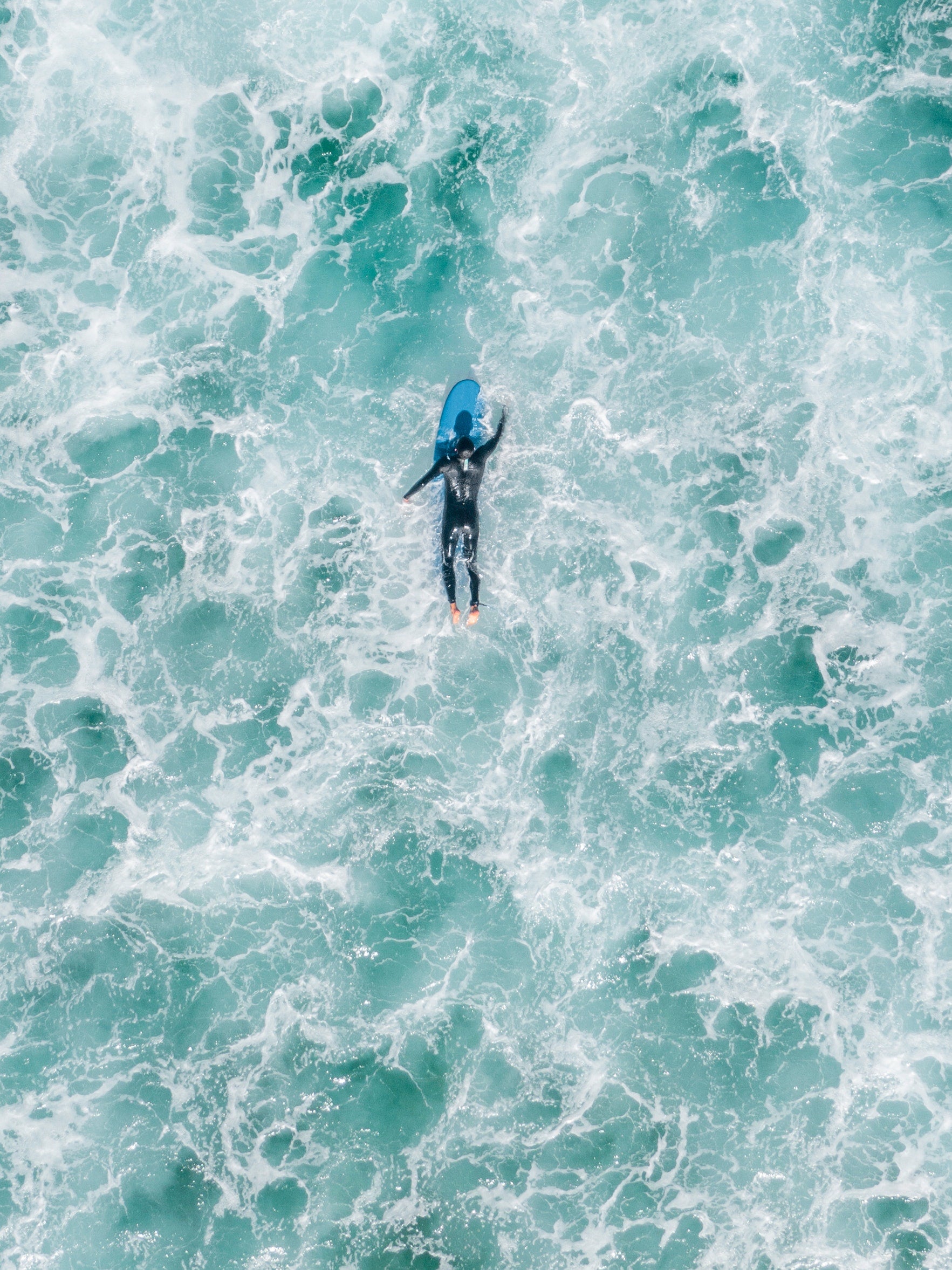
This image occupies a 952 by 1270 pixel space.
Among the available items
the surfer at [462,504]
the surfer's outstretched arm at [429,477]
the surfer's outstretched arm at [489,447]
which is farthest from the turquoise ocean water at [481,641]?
the surfer's outstretched arm at [429,477]

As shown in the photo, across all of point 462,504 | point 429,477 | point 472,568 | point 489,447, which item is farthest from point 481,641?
point 489,447

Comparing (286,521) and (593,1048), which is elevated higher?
(286,521)

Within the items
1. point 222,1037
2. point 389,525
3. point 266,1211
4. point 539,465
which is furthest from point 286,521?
point 266,1211

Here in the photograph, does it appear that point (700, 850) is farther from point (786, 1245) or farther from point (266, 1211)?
point (266, 1211)

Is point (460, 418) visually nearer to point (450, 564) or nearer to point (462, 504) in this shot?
point (462, 504)

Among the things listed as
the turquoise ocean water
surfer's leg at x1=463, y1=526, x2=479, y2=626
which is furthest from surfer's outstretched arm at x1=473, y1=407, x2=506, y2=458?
surfer's leg at x1=463, y1=526, x2=479, y2=626
